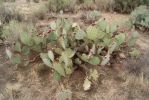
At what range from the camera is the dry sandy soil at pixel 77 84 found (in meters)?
4.64

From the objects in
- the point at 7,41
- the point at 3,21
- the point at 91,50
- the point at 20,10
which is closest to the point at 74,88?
the point at 91,50

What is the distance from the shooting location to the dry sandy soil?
4.64 m

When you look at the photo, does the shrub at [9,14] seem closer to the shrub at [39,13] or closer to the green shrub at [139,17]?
the shrub at [39,13]

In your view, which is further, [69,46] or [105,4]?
[105,4]

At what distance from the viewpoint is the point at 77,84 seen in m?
4.81

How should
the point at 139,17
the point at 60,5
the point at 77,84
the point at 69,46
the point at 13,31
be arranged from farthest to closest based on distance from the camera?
1. the point at 60,5
2. the point at 139,17
3. the point at 13,31
4. the point at 69,46
5. the point at 77,84

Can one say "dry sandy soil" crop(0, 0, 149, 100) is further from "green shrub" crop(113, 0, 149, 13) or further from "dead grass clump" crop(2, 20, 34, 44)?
"green shrub" crop(113, 0, 149, 13)

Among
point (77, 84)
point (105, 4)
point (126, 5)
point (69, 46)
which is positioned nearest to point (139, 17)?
point (126, 5)

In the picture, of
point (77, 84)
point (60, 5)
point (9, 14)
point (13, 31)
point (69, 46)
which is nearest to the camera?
point (77, 84)

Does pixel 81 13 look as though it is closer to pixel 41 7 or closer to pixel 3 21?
pixel 41 7

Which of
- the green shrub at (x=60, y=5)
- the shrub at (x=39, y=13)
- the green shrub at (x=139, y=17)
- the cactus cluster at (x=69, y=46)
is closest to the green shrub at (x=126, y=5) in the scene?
the green shrub at (x=139, y=17)

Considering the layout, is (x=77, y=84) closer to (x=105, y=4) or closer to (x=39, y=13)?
(x=39, y=13)

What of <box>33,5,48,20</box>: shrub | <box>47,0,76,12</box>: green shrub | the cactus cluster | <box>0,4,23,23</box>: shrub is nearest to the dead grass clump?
the cactus cluster

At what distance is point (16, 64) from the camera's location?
17.1ft
